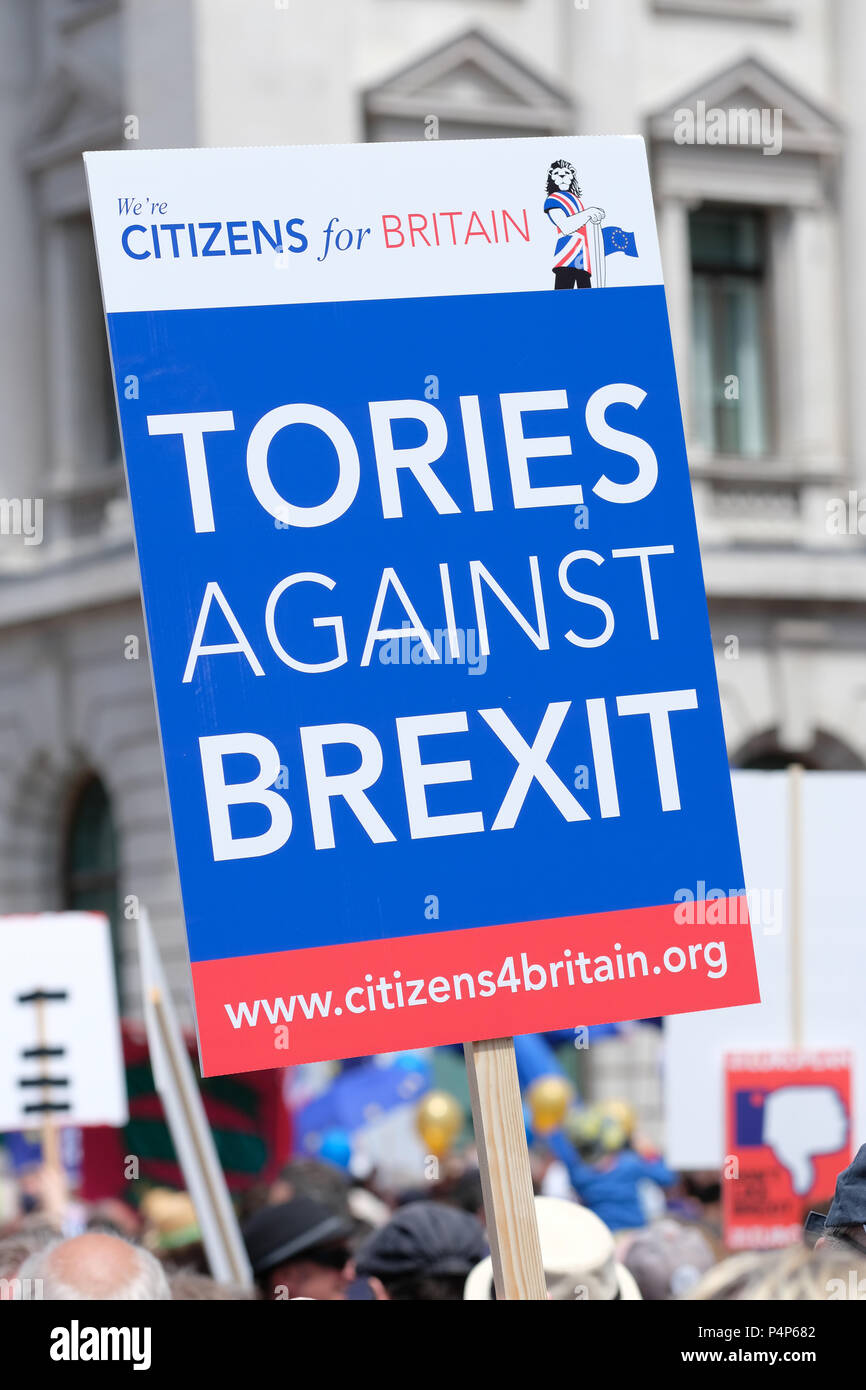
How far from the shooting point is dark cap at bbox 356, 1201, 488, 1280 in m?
3.88

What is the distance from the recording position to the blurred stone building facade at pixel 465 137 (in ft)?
63.1

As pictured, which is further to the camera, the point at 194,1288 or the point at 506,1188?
the point at 194,1288

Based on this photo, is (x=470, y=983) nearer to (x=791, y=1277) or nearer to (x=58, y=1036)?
(x=791, y=1277)

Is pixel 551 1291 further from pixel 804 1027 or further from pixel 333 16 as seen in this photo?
pixel 333 16

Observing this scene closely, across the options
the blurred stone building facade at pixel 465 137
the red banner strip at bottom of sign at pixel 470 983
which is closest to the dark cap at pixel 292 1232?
the red banner strip at bottom of sign at pixel 470 983

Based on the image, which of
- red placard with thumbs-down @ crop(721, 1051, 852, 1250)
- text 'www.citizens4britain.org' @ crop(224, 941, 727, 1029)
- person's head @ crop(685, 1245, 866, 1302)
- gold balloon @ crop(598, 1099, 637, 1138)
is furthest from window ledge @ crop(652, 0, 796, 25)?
person's head @ crop(685, 1245, 866, 1302)

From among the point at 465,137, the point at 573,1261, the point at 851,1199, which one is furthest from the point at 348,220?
the point at 465,137

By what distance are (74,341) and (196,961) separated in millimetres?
18462

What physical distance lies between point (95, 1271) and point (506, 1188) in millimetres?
602

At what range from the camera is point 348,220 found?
116 inches

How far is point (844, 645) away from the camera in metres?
19.8

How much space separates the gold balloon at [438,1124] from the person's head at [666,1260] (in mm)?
8929
